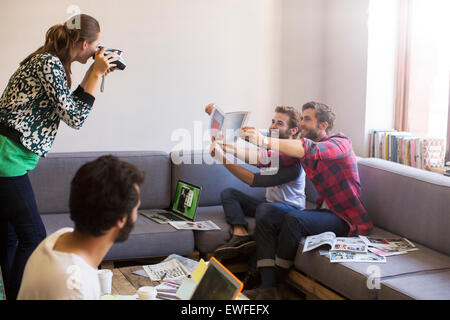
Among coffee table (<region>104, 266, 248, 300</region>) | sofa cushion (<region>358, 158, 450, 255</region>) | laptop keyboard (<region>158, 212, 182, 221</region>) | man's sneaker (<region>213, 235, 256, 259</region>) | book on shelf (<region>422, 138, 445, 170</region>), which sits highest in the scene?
book on shelf (<region>422, 138, 445, 170</region>)

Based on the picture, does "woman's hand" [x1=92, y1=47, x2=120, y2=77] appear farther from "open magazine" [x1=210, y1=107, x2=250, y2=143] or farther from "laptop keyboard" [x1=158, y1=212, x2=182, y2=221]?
"laptop keyboard" [x1=158, y1=212, x2=182, y2=221]

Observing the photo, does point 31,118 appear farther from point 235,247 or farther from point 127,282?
point 235,247

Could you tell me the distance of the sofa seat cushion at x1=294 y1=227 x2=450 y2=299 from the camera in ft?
7.51

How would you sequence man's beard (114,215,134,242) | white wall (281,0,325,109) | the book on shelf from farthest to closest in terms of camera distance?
white wall (281,0,325,109)
the book on shelf
man's beard (114,215,134,242)

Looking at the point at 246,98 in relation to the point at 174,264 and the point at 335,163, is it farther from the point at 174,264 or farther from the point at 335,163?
the point at 174,264

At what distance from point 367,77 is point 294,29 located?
79 cm

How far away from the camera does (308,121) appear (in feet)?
9.99

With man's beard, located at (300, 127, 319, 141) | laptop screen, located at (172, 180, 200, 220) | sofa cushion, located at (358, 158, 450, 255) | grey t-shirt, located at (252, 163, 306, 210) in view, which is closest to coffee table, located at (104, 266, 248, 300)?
laptop screen, located at (172, 180, 200, 220)

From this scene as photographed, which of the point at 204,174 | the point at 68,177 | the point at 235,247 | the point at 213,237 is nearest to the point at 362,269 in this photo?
the point at 235,247

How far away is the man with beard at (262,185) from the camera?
3006mm

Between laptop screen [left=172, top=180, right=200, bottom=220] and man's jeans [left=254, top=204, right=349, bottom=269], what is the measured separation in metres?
0.45

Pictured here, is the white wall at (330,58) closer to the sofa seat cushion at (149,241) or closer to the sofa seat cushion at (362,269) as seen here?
the sofa seat cushion at (362,269)

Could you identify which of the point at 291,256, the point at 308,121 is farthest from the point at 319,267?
the point at 308,121

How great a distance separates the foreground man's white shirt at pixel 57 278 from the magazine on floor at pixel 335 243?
5.04 feet
